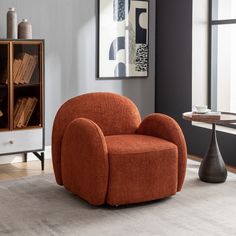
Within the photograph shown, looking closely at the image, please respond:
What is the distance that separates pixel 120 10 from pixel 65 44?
0.71m

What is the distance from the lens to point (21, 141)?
173 inches

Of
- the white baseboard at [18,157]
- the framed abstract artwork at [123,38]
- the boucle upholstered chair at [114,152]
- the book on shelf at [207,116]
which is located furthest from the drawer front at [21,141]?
the book on shelf at [207,116]

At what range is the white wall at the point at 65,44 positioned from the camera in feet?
15.5

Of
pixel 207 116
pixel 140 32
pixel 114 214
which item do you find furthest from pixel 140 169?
pixel 140 32

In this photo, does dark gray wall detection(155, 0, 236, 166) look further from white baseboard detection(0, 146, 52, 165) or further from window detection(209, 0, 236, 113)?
white baseboard detection(0, 146, 52, 165)

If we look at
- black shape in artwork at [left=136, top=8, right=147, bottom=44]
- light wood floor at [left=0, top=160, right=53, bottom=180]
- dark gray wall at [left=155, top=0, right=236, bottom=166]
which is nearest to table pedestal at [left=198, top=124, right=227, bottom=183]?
dark gray wall at [left=155, top=0, right=236, bottom=166]

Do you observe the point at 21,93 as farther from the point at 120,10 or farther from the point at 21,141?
the point at 120,10

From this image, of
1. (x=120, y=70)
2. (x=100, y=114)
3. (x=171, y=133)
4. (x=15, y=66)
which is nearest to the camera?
(x=171, y=133)

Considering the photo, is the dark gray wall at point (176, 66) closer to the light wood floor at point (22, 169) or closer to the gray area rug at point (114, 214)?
the light wood floor at point (22, 169)

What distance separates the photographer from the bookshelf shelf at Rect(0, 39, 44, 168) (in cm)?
427

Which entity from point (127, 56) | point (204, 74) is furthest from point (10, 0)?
point (204, 74)

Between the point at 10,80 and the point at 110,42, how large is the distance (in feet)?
4.21

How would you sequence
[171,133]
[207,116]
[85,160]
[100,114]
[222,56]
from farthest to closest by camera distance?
[222,56] → [207,116] → [100,114] → [171,133] → [85,160]

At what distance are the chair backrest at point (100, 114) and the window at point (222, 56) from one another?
153 cm
